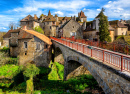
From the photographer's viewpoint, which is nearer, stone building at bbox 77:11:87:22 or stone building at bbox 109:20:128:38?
stone building at bbox 109:20:128:38

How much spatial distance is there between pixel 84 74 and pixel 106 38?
1095 cm

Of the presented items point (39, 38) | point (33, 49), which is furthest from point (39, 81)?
point (39, 38)

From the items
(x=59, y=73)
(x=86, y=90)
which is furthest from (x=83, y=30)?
(x=86, y=90)

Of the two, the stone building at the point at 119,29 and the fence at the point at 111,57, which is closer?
the fence at the point at 111,57

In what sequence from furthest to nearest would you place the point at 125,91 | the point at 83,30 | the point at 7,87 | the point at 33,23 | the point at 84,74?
the point at 33,23 < the point at 83,30 < the point at 7,87 < the point at 84,74 < the point at 125,91

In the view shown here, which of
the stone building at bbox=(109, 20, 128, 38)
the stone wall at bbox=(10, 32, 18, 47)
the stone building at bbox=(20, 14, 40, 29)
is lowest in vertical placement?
the stone wall at bbox=(10, 32, 18, 47)

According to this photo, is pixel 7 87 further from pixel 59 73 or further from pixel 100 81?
pixel 100 81

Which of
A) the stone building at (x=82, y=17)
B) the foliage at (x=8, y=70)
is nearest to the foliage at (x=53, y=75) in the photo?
the foliage at (x=8, y=70)

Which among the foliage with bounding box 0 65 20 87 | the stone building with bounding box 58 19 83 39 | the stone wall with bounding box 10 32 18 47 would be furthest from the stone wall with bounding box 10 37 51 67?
the stone building with bounding box 58 19 83 39

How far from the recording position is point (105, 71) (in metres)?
5.33

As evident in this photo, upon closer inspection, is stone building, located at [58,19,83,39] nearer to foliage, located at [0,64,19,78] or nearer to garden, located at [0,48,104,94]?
garden, located at [0,48,104,94]

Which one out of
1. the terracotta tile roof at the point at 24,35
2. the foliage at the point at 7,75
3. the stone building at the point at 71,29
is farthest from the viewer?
the stone building at the point at 71,29

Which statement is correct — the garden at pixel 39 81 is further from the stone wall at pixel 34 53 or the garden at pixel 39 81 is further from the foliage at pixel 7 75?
the stone wall at pixel 34 53

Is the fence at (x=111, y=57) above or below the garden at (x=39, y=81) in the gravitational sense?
above
